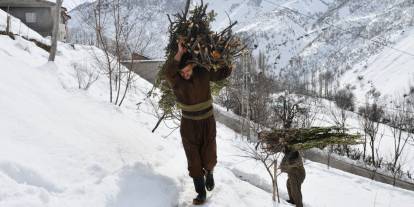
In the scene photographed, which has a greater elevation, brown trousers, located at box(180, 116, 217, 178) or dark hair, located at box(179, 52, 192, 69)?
dark hair, located at box(179, 52, 192, 69)

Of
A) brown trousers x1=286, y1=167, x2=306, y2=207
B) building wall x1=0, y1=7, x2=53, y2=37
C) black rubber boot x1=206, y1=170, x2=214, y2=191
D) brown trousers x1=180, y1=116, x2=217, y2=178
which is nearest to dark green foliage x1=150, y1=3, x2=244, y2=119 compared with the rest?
brown trousers x1=180, y1=116, x2=217, y2=178

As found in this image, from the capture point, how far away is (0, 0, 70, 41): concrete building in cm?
3362

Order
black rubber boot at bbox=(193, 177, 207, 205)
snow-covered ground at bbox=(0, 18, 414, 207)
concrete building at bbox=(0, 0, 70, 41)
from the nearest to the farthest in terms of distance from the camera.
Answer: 1. snow-covered ground at bbox=(0, 18, 414, 207)
2. black rubber boot at bbox=(193, 177, 207, 205)
3. concrete building at bbox=(0, 0, 70, 41)

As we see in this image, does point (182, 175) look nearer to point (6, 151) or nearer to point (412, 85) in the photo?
point (6, 151)

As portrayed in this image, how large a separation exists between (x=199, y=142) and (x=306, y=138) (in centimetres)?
171

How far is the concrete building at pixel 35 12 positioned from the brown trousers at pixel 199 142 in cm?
3193

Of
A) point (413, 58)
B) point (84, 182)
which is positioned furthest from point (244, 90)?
point (413, 58)

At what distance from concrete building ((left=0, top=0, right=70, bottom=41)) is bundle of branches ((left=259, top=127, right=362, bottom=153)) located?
31.2 meters

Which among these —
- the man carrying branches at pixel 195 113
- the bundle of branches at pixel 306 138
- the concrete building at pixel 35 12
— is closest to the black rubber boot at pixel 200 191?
the man carrying branches at pixel 195 113

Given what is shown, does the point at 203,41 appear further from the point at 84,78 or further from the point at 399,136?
the point at 399,136

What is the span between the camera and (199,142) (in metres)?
4.18

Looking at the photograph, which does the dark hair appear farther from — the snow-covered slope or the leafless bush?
the snow-covered slope

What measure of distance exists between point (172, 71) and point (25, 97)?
1.85 metres

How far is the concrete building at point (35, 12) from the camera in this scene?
3362 cm
